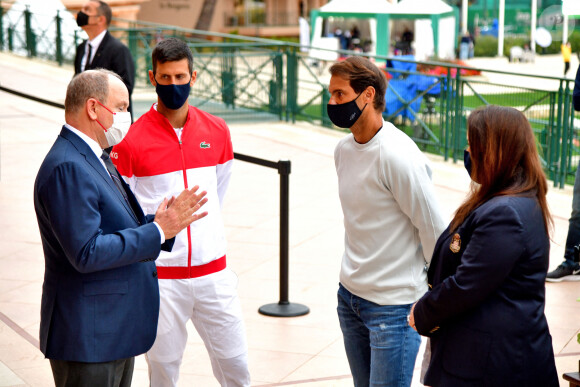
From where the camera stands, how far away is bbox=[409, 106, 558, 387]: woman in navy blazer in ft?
9.39

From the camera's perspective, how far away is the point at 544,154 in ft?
34.2

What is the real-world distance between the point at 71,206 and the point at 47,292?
394 mm

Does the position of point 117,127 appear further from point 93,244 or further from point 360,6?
point 360,6

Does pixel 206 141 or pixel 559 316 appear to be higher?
pixel 206 141

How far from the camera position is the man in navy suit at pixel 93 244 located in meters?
3.01

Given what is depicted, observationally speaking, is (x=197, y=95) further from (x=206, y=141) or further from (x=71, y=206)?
(x=71, y=206)

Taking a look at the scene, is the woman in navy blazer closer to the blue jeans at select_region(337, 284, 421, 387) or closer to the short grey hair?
the blue jeans at select_region(337, 284, 421, 387)

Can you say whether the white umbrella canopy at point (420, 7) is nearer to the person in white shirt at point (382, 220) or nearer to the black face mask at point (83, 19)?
the black face mask at point (83, 19)

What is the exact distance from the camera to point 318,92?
1466cm

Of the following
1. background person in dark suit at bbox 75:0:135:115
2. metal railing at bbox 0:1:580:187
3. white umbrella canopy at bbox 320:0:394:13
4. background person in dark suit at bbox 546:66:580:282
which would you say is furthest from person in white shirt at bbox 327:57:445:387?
white umbrella canopy at bbox 320:0:394:13

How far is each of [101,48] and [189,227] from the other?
440cm

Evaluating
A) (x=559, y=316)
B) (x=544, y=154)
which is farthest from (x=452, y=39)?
(x=559, y=316)

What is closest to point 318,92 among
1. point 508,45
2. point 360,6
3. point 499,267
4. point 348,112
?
point 360,6

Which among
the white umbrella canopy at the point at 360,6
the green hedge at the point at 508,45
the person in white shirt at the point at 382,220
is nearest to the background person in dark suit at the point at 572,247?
the person in white shirt at the point at 382,220
